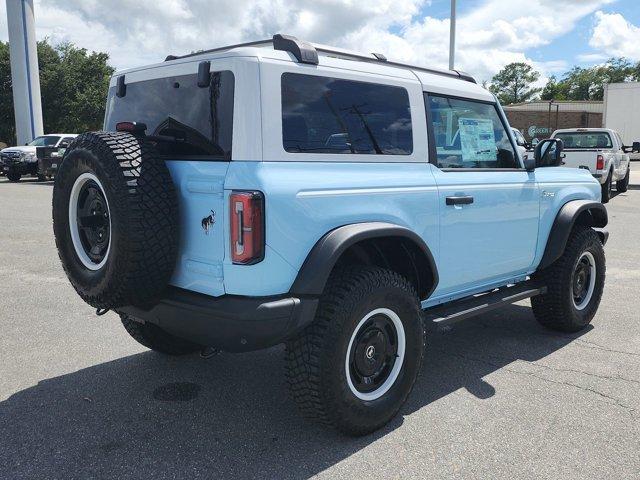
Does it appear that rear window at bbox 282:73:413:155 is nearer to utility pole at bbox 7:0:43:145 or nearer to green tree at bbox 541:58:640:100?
utility pole at bbox 7:0:43:145

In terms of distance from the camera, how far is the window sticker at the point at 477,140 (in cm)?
397

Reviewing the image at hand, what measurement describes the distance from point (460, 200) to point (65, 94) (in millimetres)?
44378

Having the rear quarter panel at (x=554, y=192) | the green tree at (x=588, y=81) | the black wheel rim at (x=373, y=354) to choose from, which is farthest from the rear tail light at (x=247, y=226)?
the green tree at (x=588, y=81)

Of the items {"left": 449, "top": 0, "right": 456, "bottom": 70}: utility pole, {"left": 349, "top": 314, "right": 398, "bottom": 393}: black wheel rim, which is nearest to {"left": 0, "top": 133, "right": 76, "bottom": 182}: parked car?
{"left": 449, "top": 0, "right": 456, "bottom": 70}: utility pole

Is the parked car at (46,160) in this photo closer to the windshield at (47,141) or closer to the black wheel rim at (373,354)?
the windshield at (47,141)

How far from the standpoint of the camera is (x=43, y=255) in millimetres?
7863

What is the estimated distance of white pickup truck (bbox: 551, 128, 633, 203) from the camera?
13883mm

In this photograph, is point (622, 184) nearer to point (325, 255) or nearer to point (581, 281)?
point (581, 281)

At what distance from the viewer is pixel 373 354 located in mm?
3199

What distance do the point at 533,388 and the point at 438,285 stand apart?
91 centimetres

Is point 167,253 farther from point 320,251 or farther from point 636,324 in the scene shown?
point 636,324

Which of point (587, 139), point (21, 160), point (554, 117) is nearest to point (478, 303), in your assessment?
point (587, 139)

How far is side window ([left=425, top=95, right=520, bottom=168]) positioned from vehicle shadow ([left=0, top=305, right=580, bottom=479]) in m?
1.46

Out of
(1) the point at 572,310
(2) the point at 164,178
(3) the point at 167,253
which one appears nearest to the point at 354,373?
(3) the point at 167,253
